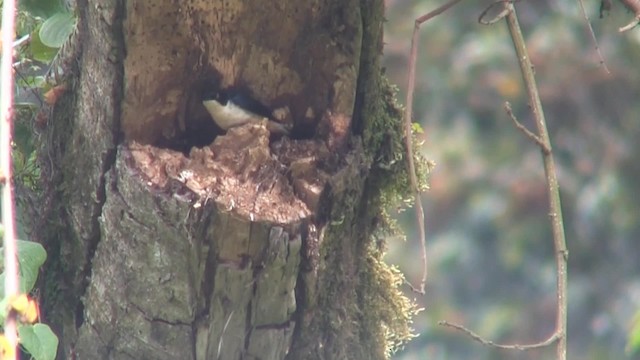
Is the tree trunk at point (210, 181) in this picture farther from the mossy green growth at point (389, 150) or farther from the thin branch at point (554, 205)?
the thin branch at point (554, 205)

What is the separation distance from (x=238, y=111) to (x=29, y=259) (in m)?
0.35

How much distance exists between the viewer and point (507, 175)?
5121 millimetres

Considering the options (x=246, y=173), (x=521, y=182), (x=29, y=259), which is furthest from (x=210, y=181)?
(x=521, y=182)

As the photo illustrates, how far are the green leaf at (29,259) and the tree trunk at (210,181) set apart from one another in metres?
0.08

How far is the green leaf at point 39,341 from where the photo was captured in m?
1.31

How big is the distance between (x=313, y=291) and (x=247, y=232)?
0.16 m

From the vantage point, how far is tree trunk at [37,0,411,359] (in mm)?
1438

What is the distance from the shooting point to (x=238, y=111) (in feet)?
5.11

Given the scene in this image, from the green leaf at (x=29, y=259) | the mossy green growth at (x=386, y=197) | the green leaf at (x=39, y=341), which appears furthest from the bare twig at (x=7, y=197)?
the mossy green growth at (x=386, y=197)

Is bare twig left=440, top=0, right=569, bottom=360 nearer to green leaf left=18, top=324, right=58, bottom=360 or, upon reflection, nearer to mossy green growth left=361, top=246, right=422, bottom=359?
mossy green growth left=361, top=246, right=422, bottom=359

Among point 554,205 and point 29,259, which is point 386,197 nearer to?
point 554,205

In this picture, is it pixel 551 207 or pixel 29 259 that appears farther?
pixel 551 207

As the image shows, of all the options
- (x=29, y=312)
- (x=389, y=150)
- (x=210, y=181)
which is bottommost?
(x=29, y=312)

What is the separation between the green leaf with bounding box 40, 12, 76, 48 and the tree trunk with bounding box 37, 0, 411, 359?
0.43ft
